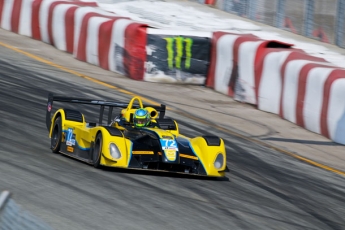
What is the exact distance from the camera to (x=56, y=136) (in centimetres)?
973

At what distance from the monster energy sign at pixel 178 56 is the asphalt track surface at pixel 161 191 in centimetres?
483

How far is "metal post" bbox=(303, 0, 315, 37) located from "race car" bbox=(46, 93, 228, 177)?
39.1 ft

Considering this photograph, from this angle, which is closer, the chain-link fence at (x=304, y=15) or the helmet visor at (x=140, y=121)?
the helmet visor at (x=140, y=121)

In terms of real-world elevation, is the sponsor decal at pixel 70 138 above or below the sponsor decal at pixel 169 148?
below

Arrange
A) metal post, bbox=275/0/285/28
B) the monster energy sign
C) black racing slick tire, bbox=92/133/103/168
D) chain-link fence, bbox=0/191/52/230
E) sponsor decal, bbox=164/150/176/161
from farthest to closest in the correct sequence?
1. metal post, bbox=275/0/285/28
2. the monster energy sign
3. black racing slick tire, bbox=92/133/103/168
4. sponsor decal, bbox=164/150/176/161
5. chain-link fence, bbox=0/191/52/230

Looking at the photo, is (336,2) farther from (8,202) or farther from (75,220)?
(8,202)

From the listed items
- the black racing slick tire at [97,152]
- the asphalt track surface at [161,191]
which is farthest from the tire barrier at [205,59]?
the black racing slick tire at [97,152]

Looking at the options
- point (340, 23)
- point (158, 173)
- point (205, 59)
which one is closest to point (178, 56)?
point (205, 59)

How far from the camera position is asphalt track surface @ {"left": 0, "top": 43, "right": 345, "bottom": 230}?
707 centimetres

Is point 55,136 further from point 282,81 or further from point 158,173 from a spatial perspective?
point 282,81

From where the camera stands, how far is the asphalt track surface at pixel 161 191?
7066 mm

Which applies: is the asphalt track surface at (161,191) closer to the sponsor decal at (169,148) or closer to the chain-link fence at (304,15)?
the sponsor decal at (169,148)

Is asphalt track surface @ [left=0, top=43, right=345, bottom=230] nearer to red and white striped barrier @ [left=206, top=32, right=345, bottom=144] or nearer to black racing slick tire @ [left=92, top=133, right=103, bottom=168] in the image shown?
black racing slick tire @ [left=92, top=133, right=103, bottom=168]

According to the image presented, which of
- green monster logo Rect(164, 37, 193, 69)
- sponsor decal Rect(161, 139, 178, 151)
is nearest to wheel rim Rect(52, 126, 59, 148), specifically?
sponsor decal Rect(161, 139, 178, 151)
